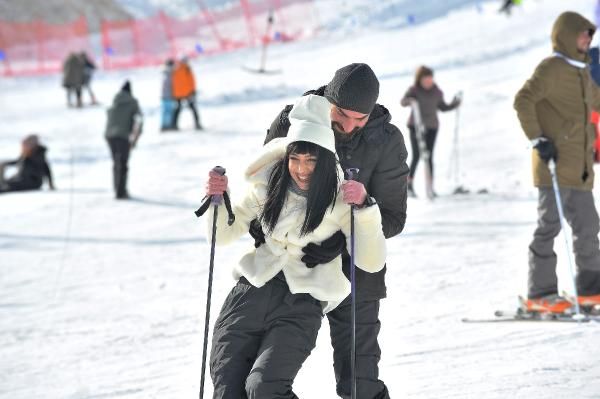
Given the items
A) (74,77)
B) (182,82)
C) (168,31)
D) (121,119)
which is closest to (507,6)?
(74,77)

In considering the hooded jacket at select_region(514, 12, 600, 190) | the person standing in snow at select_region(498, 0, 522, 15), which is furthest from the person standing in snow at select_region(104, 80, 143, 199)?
the person standing in snow at select_region(498, 0, 522, 15)

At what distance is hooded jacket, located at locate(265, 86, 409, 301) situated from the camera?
158 inches

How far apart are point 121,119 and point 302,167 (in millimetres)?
9812

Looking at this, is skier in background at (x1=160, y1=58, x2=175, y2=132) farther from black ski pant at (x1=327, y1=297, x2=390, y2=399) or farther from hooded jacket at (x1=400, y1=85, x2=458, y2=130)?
black ski pant at (x1=327, y1=297, x2=390, y2=399)

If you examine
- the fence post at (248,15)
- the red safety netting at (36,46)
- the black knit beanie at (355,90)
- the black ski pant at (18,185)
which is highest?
the fence post at (248,15)

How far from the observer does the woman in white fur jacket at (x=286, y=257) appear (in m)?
3.76

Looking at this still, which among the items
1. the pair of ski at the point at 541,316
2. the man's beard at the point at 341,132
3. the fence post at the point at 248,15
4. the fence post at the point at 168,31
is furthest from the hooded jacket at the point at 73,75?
the man's beard at the point at 341,132

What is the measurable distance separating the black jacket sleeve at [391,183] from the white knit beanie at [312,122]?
29cm

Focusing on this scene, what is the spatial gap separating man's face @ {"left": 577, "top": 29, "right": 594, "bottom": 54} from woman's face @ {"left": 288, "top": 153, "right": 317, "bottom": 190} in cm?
308

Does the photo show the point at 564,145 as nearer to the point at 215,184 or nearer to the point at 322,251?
the point at 322,251

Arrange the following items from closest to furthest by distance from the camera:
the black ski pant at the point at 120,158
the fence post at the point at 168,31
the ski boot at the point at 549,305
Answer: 1. the ski boot at the point at 549,305
2. the black ski pant at the point at 120,158
3. the fence post at the point at 168,31

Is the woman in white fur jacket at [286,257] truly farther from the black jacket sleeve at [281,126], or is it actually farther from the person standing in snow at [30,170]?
the person standing in snow at [30,170]

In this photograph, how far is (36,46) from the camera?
36.6m

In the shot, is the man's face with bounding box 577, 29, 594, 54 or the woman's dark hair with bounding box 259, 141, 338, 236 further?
the man's face with bounding box 577, 29, 594, 54
